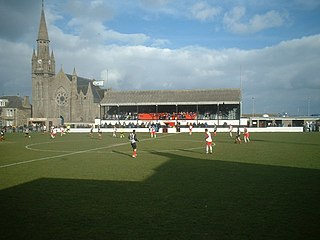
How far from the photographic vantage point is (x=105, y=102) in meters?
73.9

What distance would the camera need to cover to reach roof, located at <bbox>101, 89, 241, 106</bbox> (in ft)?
219

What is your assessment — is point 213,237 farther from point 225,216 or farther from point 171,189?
point 171,189

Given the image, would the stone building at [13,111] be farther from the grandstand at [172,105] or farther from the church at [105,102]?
the grandstand at [172,105]

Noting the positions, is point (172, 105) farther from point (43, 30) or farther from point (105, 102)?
point (43, 30)

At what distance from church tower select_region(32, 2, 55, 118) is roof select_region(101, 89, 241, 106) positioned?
2189cm

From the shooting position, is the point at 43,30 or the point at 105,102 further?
the point at 43,30

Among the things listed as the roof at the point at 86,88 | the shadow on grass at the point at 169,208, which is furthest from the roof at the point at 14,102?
the shadow on grass at the point at 169,208

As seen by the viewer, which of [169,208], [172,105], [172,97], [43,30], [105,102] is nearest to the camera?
[169,208]

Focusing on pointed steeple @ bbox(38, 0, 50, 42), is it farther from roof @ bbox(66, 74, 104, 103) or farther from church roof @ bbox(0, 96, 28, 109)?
church roof @ bbox(0, 96, 28, 109)

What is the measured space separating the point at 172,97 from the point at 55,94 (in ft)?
113

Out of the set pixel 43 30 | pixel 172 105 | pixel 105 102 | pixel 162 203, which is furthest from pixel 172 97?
pixel 162 203

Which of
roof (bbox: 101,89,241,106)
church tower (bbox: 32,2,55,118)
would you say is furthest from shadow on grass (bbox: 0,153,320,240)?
church tower (bbox: 32,2,55,118)

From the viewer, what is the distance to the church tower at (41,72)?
87688 mm

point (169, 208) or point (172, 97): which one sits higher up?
point (172, 97)
